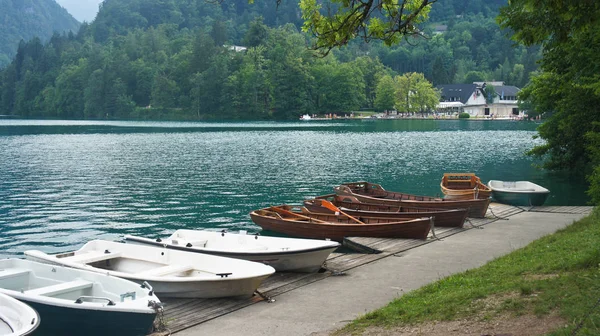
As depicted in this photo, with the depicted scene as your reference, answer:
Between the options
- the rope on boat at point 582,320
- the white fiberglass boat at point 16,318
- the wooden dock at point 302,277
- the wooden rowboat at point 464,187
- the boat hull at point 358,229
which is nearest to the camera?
the rope on boat at point 582,320

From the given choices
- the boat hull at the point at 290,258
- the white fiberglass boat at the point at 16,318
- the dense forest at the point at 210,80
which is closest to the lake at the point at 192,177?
the boat hull at the point at 290,258

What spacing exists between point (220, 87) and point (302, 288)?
144m

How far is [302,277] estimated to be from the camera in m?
15.9

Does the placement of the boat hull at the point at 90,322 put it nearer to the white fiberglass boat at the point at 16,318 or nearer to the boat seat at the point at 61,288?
the boat seat at the point at 61,288

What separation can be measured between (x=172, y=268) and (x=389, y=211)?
37.3ft

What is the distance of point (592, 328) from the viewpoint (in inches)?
305

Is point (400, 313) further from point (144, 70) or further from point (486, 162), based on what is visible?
point (144, 70)

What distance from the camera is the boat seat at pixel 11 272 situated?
1347cm

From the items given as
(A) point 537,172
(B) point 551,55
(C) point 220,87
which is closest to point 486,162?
(A) point 537,172

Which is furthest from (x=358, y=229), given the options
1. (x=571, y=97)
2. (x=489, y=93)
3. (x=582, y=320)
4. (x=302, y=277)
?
(x=489, y=93)

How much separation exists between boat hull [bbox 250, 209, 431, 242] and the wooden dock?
0.28 meters

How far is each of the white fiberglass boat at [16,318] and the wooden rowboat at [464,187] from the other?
18908 mm

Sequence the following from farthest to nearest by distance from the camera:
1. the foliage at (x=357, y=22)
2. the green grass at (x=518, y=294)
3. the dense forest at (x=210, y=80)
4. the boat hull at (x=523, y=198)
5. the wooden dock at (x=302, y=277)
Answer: the dense forest at (x=210, y=80) → the boat hull at (x=523, y=198) → the wooden dock at (x=302, y=277) → the foliage at (x=357, y=22) → the green grass at (x=518, y=294)

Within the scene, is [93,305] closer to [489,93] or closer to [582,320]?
[582,320]
